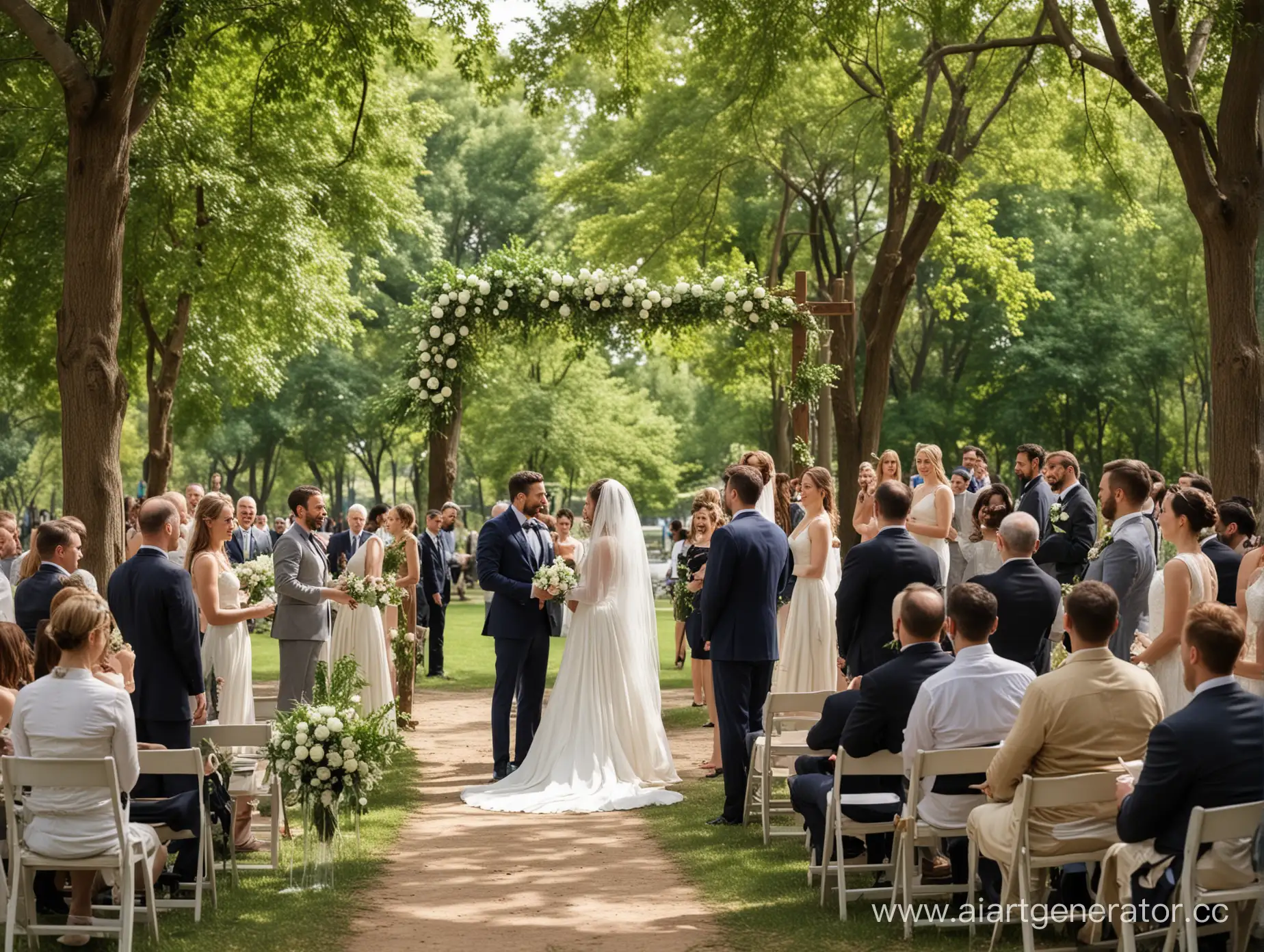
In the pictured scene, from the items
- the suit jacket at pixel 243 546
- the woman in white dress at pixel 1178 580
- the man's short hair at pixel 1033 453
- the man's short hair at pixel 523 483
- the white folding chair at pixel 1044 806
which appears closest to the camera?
the white folding chair at pixel 1044 806

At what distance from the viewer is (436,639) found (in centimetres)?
2030

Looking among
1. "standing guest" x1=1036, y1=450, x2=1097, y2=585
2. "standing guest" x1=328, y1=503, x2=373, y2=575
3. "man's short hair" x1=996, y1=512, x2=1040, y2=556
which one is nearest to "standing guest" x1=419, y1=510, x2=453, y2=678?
"standing guest" x1=328, y1=503, x2=373, y2=575

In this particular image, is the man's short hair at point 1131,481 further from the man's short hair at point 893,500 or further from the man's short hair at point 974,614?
the man's short hair at point 974,614

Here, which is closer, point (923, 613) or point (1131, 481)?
point (923, 613)

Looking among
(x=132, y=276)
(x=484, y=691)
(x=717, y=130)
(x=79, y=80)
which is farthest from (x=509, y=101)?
(x=79, y=80)

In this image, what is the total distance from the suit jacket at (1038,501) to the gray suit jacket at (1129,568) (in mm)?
2703

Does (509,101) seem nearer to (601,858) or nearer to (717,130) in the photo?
(717,130)

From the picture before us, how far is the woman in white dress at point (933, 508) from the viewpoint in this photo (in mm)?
13398

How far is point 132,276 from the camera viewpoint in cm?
2022

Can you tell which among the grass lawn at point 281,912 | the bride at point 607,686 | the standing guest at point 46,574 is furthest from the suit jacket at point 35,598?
the bride at point 607,686

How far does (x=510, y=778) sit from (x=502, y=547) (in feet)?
6.17

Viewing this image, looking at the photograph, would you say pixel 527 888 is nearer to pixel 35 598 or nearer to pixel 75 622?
pixel 75 622

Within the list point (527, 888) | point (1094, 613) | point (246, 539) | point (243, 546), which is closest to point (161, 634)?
point (527, 888)

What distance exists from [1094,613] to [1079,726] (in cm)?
49
